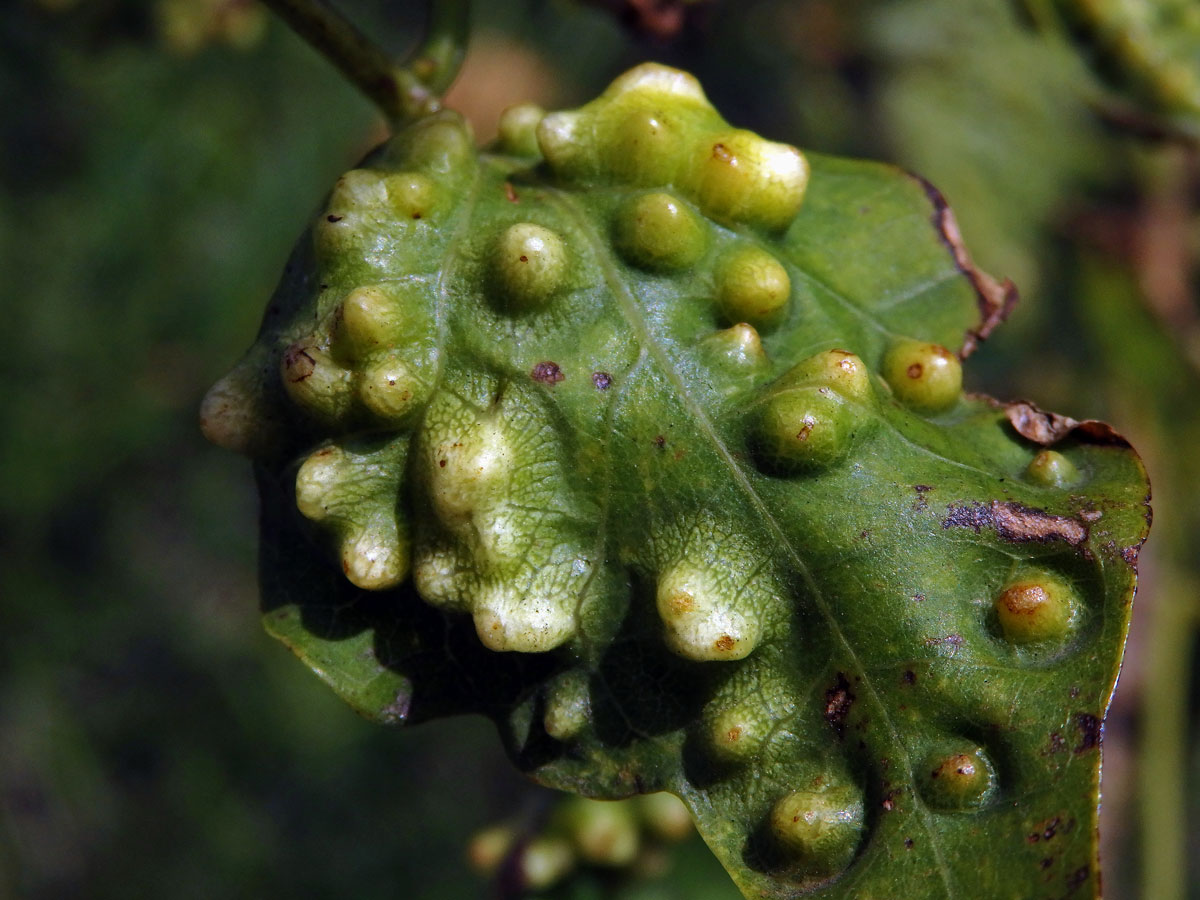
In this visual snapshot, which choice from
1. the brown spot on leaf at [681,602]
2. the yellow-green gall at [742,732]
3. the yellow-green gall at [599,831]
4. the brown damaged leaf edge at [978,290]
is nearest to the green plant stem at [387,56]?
the brown damaged leaf edge at [978,290]

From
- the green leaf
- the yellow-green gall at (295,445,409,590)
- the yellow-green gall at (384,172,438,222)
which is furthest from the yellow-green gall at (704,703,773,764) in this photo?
the yellow-green gall at (384,172,438,222)

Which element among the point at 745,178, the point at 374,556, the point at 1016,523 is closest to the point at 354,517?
the point at 374,556

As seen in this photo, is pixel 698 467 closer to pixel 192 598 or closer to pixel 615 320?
pixel 615 320

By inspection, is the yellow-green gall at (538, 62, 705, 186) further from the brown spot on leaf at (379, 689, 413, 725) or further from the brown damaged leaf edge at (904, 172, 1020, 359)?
the brown spot on leaf at (379, 689, 413, 725)

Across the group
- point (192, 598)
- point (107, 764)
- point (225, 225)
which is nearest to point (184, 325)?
point (225, 225)

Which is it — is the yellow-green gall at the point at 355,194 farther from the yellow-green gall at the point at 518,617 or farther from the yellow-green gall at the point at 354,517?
the yellow-green gall at the point at 518,617

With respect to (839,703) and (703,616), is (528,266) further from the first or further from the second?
A: (839,703)
